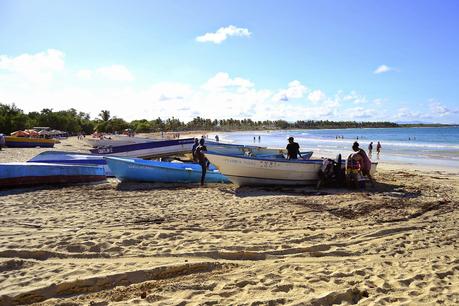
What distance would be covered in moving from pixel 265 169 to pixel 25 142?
1010 inches

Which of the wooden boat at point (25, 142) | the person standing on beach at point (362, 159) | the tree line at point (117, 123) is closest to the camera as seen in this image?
the person standing on beach at point (362, 159)

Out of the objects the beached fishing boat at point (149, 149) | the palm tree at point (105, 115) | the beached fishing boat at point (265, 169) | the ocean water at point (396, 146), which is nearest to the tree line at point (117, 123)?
the palm tree at point (105, 115)

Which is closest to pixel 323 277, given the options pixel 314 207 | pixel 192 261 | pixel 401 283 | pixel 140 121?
pixel 401 283

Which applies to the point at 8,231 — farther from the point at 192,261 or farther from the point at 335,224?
the point at 335,224

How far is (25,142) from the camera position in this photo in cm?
2941

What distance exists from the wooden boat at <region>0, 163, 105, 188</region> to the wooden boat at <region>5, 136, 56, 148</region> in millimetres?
20520

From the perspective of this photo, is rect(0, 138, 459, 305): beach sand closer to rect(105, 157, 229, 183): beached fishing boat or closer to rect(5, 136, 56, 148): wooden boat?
rect(105, 157, 229, 183): beached fishing boat

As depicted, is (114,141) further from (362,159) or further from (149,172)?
(362,159)

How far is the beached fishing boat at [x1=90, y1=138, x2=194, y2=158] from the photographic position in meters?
19.0

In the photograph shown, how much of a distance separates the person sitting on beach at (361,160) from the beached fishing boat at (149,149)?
1150 cm

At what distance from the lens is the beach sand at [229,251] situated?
12.9ft

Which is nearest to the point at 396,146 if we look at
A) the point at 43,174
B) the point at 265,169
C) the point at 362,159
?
the point at 362,159

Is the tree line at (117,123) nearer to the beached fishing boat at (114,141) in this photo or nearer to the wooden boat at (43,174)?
the beached fishing boat at (114,141)

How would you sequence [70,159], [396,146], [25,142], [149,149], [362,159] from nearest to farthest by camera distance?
[362,159] < [70,159] < [149,149] < [25,142] < [396,146]
